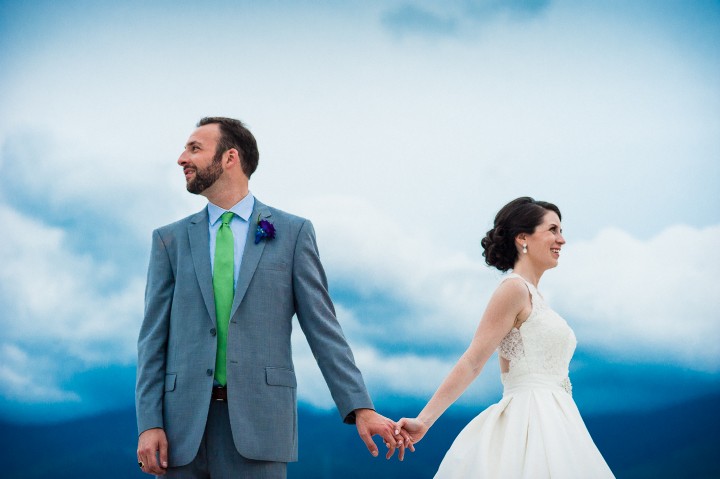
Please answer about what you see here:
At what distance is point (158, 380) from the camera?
262 cm

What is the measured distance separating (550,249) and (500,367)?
1.67 feet

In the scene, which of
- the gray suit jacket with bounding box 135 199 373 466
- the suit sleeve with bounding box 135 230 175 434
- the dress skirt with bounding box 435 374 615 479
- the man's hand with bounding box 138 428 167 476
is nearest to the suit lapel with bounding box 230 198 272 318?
the gray suit jacket with bounding box 135 199 373 466

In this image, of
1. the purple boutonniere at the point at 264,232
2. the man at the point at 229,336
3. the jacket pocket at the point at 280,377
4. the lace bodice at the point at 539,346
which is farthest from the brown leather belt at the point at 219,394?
the lace bodice at the point at 539,346

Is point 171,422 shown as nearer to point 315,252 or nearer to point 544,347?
point 315,252

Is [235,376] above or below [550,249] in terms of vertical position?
below

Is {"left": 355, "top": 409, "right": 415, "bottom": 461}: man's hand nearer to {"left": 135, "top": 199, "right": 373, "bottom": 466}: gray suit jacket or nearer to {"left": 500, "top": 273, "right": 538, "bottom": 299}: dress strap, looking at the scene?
{"left": 135, "top": 199, "right": 373, "bottom": 466}: gray suit jacket

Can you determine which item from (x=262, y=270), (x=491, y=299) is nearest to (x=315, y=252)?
(x=262, y=270)

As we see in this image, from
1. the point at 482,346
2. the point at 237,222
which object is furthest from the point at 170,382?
the point at 482,346

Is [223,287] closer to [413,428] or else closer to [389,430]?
[389,430]

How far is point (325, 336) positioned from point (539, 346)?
1033 millimetres

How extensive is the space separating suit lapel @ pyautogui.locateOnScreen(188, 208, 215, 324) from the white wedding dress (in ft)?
3.70

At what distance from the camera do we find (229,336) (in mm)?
2570

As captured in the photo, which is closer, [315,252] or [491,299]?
[315,252]

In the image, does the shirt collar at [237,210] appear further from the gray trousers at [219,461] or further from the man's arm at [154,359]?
the gray trousers at [219,461]
